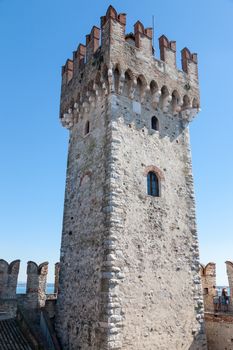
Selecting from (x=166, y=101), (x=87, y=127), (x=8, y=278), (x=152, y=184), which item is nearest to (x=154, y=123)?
(x=166, y=101)

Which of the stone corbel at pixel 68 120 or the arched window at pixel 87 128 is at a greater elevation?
the stone corbel at pixel 68 120

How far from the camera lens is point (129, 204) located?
9.27 m

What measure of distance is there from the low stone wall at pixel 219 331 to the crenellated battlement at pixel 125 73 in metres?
7.19

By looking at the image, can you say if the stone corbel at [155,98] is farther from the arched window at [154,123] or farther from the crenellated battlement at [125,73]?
the arched window at [154,123]

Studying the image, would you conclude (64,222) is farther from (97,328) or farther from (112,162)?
(97,328)

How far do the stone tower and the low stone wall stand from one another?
940 millimetres

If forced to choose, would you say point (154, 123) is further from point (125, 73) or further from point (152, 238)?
point (152, 238)

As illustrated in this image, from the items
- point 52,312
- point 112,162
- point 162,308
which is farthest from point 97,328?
point 112,162

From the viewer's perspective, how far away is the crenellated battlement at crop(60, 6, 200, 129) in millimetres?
10297

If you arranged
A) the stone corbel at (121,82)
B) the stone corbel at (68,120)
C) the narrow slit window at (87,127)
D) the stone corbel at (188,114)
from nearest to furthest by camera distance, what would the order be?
the stone corbel at (121,82) → the narrow slit window at (87,127) → the stone corbel at (188,114) → the stone corbel at (68,120)

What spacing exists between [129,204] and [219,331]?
5.39 meters

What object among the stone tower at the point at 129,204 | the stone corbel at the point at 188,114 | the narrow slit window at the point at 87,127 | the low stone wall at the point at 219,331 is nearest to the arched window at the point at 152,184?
the stone tower at the point at 129,204

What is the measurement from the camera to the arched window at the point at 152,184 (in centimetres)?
1008

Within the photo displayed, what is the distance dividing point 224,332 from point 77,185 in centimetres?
693
